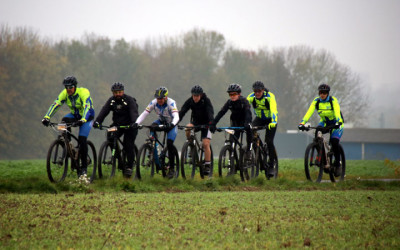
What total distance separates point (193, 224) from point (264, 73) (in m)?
79.2

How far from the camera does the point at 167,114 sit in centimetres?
1464

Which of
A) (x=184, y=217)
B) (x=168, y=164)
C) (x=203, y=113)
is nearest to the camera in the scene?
(x=184, y=217)

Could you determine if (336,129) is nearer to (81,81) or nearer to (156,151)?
(156,151)

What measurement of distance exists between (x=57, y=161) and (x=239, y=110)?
433cm

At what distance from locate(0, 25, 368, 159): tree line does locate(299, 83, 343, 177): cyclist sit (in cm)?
4330

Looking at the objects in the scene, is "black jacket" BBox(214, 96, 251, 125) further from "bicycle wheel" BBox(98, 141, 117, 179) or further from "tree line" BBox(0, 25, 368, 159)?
"tree line" BBox(0, 25, 368, 159)

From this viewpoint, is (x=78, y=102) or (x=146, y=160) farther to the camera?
(x=146, y=160)

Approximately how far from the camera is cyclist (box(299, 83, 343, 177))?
14.9 m

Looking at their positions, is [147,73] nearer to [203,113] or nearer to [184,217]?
[203,113]

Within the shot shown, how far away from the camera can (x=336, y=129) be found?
15141 millimetres

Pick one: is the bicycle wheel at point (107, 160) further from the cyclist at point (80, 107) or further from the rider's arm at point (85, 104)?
the rider's arm at point (85, 104)

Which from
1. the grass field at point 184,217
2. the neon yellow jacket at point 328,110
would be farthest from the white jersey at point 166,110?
the neon yellow jacket at point 328,110

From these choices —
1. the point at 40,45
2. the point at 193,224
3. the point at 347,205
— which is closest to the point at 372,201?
the point at 347,205

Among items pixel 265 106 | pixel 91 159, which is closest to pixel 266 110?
pixel 265 106
